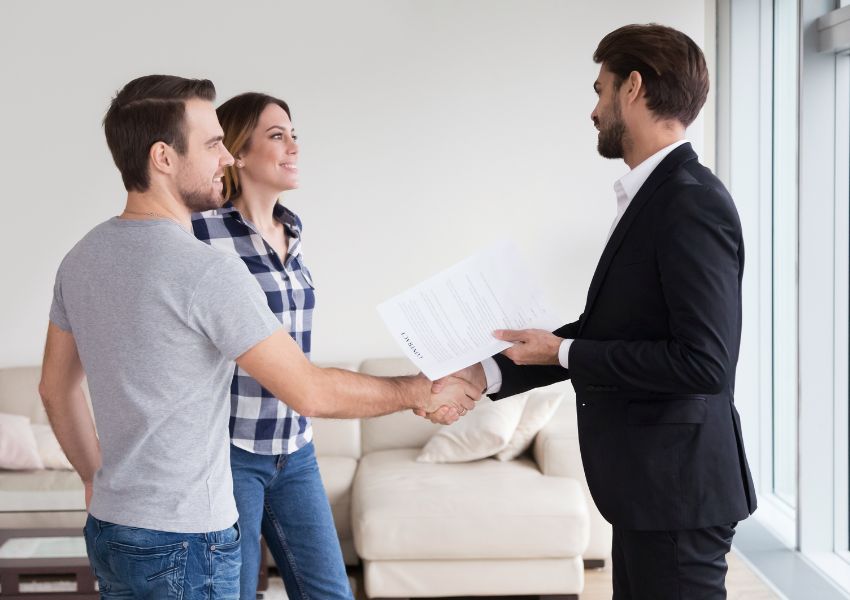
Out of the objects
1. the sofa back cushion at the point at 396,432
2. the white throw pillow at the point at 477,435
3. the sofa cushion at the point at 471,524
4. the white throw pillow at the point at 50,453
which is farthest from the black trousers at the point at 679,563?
the white throw pillow at the point at 50,453

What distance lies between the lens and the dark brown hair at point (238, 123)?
7.32 ft

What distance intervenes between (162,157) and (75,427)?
0.55m

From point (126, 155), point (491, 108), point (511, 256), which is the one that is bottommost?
point (511, 256)

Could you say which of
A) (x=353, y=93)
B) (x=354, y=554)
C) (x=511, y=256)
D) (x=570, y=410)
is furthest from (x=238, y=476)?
(x=353, y=93)

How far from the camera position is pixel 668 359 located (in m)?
1.60

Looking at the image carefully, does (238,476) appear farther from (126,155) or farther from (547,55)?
(547,55)

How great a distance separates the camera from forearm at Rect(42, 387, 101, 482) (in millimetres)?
1735

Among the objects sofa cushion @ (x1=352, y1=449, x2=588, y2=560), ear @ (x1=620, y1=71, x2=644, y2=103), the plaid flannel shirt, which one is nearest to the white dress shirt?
ear @ (x1=620, y1=71, x2=644, y2=103)

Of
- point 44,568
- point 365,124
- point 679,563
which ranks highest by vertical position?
point 365,124

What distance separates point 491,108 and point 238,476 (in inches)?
117

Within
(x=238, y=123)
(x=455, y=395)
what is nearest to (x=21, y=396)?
(x=238, y=123)

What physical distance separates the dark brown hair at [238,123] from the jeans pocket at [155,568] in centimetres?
98

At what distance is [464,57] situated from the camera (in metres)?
4.57

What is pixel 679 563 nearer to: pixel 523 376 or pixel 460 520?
pixel 523 376
